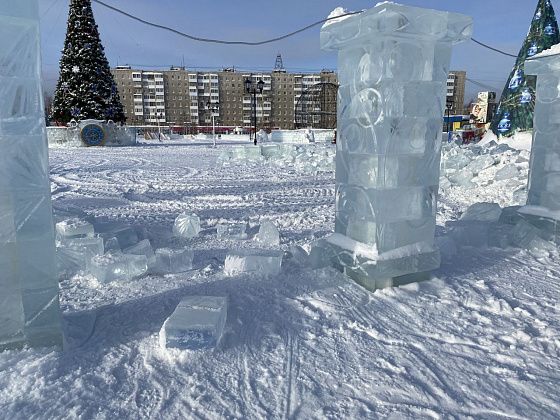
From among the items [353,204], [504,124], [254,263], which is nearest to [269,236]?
[254,263]

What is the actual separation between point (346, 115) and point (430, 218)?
3.49 feet

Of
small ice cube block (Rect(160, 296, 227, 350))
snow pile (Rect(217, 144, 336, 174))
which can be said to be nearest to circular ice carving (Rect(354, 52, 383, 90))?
small ice cube block (Rect(160, 296, 227, 350))

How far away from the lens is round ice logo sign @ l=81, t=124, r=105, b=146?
21.4m

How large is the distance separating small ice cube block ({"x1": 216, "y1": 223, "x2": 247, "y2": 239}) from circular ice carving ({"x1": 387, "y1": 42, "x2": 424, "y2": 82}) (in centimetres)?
258

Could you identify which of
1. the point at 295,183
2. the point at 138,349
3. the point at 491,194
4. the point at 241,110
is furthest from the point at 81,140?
the point at 241,110

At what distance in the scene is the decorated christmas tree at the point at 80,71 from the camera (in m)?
22.9

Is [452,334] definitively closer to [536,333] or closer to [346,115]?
[536,333]

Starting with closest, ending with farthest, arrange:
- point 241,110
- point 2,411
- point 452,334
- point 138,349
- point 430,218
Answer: point 2,411, point 138,349, point 452,334, point 430,218, point 241,110

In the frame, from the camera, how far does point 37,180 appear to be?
1950 mm

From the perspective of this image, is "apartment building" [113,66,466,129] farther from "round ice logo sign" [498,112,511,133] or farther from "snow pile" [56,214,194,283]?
"snow pile" [56,214,194,283]

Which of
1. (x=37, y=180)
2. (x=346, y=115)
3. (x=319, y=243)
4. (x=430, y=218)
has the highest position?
(x=346, y=115)

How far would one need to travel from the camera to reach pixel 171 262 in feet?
10.8

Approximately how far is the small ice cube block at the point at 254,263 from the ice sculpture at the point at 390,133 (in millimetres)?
509

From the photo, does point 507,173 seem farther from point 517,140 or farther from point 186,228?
point 517,140
